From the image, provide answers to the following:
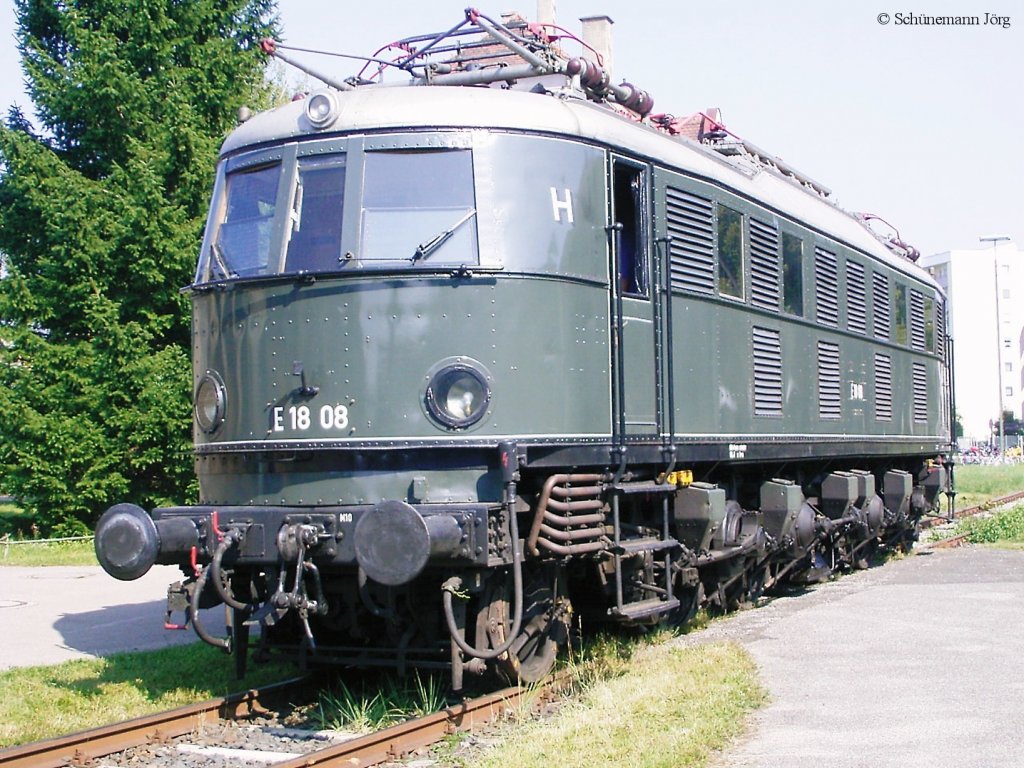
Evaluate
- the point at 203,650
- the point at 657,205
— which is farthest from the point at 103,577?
the point at 657,205

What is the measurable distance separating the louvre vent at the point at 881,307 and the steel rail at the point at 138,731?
8465 mm

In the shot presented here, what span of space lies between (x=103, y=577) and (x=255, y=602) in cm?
898

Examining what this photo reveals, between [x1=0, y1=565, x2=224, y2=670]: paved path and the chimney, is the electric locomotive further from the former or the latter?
the chimney

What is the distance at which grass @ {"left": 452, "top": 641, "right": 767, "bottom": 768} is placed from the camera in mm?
6379

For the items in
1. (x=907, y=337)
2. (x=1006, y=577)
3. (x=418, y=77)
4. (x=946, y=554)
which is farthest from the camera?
(x=946, y=554)

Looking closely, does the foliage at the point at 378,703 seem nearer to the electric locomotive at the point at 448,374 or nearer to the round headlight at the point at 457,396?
the electric locomotive at the point at 448,374

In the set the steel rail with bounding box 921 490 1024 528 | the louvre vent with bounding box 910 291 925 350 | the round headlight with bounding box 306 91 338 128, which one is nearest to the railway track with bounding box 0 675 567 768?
the round headlight with bounding box 306 91 338 128

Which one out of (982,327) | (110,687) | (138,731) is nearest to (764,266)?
(110,687)

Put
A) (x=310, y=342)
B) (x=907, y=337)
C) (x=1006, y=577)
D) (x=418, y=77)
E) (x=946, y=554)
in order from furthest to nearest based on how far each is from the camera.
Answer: (x=946, y=554) < (x=907, y=337) < (x=1006, y=577) < (x=418, y=77) < (x=310, y=342)

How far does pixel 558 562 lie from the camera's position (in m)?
8.02

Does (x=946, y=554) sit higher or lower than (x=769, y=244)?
lower

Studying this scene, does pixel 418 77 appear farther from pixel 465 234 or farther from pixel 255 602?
pixel 255 602

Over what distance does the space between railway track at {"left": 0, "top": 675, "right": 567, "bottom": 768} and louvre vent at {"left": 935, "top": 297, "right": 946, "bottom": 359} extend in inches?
455

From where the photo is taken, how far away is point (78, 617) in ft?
41.5
